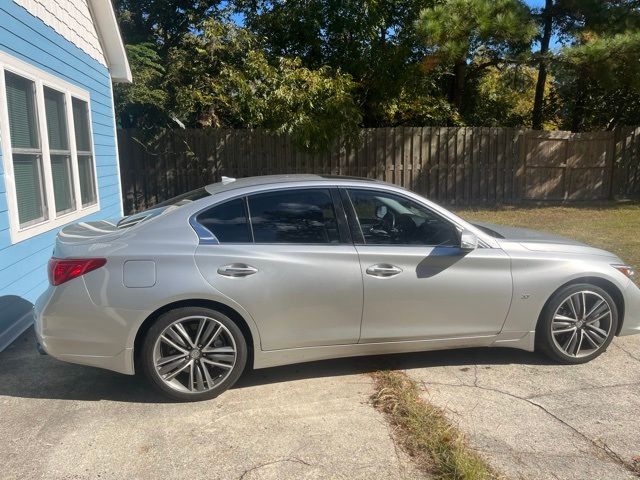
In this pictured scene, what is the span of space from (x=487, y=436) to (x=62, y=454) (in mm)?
2577

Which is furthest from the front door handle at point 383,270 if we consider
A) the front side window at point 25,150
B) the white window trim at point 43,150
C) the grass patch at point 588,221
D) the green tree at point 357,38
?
the green tree at point 357,38

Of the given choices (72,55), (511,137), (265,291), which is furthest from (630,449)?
(511,137)

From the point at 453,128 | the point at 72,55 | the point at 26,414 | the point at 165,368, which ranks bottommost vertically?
the point at 26,414

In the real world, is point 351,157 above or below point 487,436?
above

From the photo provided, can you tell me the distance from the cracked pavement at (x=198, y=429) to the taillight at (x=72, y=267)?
3.04 ft

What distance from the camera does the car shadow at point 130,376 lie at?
412 cm

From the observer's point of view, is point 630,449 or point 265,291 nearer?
point 630,449

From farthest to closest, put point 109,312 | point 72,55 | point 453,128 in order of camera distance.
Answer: point 453,128, point 72,55, point 109,312

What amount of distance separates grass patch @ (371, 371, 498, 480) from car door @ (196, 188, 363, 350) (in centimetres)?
49

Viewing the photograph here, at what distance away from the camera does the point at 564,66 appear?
1279cm

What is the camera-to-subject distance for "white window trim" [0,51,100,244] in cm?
519

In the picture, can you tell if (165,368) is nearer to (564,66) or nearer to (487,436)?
(487,436)

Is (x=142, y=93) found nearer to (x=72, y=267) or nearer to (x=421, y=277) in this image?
(x=72, y=267)

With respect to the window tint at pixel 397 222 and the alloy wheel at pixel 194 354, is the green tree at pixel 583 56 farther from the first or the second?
the alloy wheel at pixel 194 354
